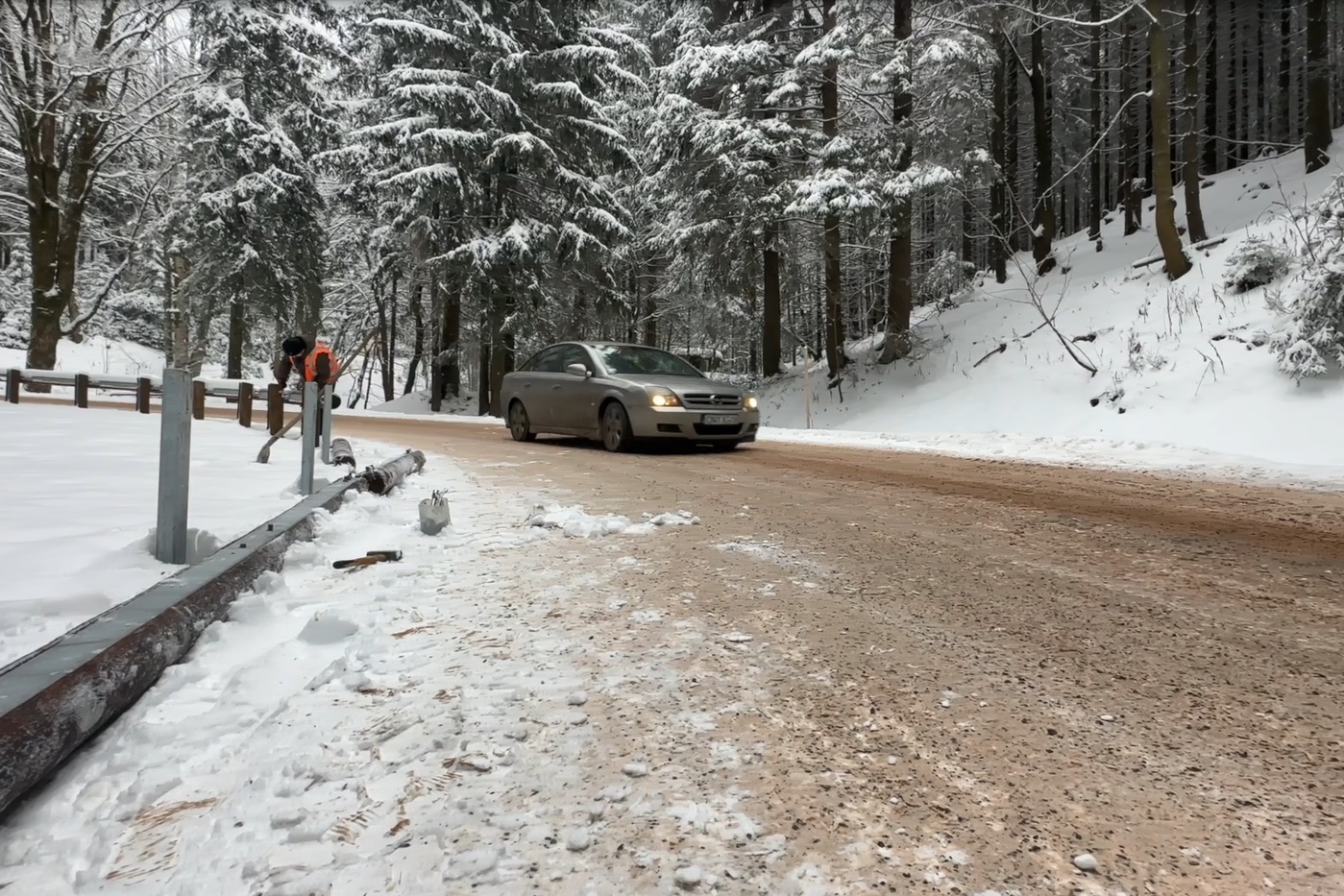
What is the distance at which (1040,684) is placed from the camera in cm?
235

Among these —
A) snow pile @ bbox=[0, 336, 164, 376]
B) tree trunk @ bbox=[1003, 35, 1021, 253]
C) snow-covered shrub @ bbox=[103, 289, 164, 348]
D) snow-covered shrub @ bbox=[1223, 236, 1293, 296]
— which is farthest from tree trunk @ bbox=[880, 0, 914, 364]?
snow-covered shrub @ bbox=[103, 289, 164, 348]

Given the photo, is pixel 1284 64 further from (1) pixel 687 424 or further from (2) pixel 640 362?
(1) pixel 687 424

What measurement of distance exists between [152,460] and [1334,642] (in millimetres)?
8163

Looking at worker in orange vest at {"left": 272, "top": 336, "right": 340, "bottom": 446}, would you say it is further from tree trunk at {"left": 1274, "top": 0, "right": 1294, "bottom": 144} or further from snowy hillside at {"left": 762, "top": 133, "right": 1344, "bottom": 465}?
tree trunk at {"left": 1274, "top": 0, "right": 1294, "bottom": 144}

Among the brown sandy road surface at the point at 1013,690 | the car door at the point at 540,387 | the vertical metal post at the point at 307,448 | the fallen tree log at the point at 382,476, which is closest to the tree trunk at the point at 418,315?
the car door at the point at 540,387

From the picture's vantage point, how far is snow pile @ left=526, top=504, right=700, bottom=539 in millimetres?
4676

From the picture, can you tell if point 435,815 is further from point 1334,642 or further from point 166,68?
point 166,68

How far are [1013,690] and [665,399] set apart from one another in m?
7.44

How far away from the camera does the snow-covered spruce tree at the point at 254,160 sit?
74.0ft

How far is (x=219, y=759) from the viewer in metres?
1.90

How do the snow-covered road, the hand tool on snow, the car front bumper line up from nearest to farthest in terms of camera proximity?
the snow-covered road < the hand tool on snow < the car front bumper

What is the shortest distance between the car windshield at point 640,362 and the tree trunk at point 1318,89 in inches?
787

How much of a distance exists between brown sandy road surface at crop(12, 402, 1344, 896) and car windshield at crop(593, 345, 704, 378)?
567cm

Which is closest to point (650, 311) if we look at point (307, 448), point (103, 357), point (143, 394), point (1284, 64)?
point (143, 394)
